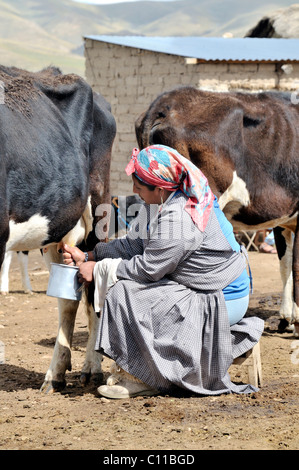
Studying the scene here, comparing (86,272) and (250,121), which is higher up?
(250,121)

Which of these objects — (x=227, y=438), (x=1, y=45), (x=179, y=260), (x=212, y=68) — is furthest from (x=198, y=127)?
(x=1, y=45)

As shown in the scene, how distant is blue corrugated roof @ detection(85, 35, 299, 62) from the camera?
1216 cm

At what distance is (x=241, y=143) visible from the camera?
6129 millimetres

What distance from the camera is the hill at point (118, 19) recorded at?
12038 cm

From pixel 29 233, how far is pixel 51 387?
1104 millimetres

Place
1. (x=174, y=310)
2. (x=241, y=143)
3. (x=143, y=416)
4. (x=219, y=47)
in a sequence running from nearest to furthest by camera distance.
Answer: (x=143, y=416) < (x=174, y=310) < (x=241, y=143) < (x=219, y=47)

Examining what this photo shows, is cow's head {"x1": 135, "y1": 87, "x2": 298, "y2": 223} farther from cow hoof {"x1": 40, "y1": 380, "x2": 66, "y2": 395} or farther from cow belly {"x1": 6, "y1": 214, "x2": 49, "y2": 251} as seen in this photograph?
cow hoof {"x1": 40, "y1": 380, "x2": 66, "y2": 395}

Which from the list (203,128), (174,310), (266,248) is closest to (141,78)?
(266,248)

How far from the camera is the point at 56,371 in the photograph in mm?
4695

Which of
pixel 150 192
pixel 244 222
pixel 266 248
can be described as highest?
pixel 150 192

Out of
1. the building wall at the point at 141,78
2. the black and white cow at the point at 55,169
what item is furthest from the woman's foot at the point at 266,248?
the black and white cow at the point at 55,169

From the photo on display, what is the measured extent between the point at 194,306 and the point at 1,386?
1.55 metres

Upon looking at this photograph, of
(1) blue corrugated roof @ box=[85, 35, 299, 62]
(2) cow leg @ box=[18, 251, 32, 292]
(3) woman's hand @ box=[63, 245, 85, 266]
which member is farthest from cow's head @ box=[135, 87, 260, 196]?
(1) blue corrugated roof @ box=[85, 35, 299, 62]

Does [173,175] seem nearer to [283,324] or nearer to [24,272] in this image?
[283,324]
